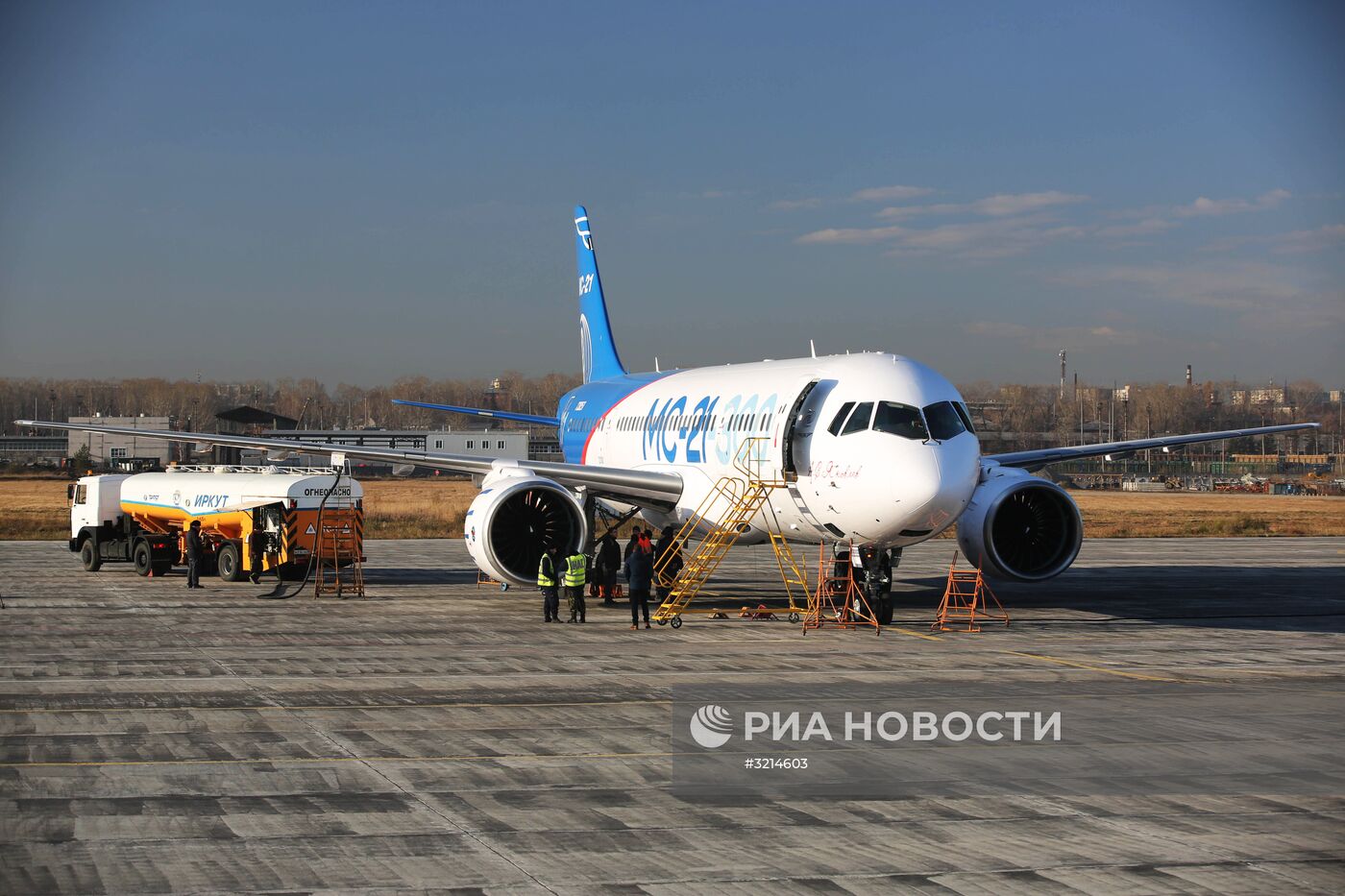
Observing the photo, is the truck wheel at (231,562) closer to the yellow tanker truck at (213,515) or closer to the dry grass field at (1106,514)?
the yellow tanker truck at (213,515)

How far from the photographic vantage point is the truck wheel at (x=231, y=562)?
34.8 m

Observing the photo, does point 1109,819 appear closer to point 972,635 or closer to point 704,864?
point 704,864

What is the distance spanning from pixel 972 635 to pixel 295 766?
1341 centimetres

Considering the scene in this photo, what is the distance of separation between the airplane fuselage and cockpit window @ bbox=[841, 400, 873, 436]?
0.02 meters

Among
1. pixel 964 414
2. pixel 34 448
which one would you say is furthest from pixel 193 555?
pixel 34 448

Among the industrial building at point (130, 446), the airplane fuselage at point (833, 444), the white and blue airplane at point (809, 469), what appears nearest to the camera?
the airplane fuselage at point (833, 444)

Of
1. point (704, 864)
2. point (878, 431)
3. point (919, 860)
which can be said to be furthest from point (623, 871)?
point (878, 431)

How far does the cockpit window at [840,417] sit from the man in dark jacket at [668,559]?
5.40 meters

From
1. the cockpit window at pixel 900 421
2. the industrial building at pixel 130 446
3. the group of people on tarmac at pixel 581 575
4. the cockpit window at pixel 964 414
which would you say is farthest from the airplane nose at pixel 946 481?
the industrial building at pixel 130 446

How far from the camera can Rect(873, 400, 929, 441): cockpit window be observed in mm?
A: 22531

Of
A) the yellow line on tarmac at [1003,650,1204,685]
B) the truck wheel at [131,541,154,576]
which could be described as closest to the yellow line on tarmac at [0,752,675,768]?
the yellow line on tarmac at [1003,650,1204,685]

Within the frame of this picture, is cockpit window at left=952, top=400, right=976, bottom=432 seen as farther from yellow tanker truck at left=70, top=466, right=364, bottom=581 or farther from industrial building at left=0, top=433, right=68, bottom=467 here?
Result: industrial building at left=0, top=433, right=68, bottom=467

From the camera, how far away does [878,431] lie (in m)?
22.7

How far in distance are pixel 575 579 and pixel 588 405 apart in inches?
525
